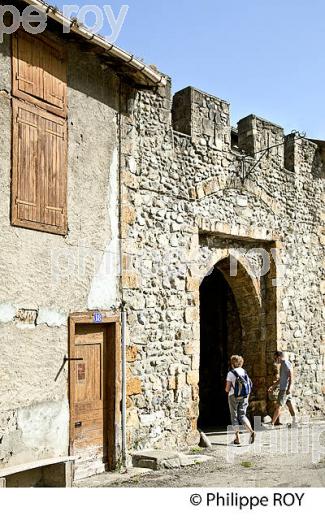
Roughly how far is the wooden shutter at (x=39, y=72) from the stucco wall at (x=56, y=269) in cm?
13

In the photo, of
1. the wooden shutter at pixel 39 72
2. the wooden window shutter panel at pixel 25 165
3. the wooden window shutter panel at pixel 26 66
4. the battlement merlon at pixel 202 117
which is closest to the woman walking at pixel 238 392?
the battlement merlon at pixel 202 117

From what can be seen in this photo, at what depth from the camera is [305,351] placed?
11.3 meters

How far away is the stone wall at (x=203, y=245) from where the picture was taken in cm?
821

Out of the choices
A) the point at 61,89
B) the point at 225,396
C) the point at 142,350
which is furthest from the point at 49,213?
the point at 225,396

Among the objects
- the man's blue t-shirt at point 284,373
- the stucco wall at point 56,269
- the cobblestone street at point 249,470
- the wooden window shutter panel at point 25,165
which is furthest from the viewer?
the man's blue t-shirt at point 284,373

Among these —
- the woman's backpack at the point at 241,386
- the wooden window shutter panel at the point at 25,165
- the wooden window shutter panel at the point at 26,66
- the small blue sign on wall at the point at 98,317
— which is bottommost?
the woman's backpack at the point at 241,386

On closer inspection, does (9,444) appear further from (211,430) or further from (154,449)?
(211,430)

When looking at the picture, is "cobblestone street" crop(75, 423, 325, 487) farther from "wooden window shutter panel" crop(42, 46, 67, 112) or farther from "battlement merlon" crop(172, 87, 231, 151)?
"battlement merlon" crop(172, 87, 231, 151)

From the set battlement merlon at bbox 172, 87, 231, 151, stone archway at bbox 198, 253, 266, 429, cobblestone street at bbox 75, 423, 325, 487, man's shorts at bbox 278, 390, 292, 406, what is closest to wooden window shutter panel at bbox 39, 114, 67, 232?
battlement merlon at bbox 172, 87, 231, 151

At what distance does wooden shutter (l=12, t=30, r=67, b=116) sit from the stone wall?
1248 mm

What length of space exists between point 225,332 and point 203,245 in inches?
89.4

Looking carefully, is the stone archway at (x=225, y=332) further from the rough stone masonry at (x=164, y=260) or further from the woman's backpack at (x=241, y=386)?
the woman's backpack at (x=241, y=386)

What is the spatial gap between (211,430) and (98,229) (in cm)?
435

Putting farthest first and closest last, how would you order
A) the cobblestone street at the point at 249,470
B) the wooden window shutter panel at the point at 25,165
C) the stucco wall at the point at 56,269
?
1. the cobblestone street at the point at 249,470
2. the wooden window shutter panel at the point at 25,165
3. the stucco wall at the point at 56,269
